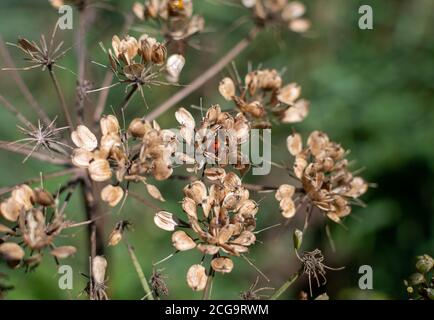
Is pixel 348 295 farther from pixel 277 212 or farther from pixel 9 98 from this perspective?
pixel 9 98

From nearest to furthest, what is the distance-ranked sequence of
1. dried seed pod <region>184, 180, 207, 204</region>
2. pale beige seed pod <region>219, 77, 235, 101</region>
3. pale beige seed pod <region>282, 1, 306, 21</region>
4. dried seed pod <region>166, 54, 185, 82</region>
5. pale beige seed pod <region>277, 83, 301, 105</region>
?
dried seed pod <region>184, 180, 207, 204</region> → dried seed pod <region>166, 54, 185, 82</region> → pale beige seed pod <region>219, 77, 235, 101</region> → pale beige seed pod <region>277, 83, 301, 105</region> → pale beige seed pod <region>282, 1, 306, 21</region>

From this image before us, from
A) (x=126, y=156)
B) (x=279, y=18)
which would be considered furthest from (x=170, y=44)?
(x=126, y=156)

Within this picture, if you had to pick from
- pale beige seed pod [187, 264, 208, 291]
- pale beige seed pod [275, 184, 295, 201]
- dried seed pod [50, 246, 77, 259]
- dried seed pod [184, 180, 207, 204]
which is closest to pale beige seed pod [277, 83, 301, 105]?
pale beige seed pod [275, 184, 295, 201]

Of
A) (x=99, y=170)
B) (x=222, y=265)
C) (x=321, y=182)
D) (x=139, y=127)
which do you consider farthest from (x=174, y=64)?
(x=222, y=265)

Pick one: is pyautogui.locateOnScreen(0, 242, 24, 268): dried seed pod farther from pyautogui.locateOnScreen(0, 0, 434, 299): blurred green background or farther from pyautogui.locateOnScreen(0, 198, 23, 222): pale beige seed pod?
pyautogui.locateOnScreen(0, 0, 434, 299): blurred green background

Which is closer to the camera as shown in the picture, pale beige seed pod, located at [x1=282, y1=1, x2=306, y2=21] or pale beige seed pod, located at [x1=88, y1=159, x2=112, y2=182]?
pale beige seed pod, located at [x1=88, y1=159, x2=112, y2=182]

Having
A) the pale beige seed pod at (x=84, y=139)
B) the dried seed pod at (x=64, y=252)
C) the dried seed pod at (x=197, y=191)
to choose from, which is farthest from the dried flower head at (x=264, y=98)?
the dried seed pod at (x=64, y=252)

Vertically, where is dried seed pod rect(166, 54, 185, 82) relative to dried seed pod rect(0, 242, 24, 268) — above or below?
above

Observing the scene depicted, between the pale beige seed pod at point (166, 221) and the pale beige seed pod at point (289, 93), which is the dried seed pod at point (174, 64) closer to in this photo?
the pale beige seed pod at point (289, 93)
